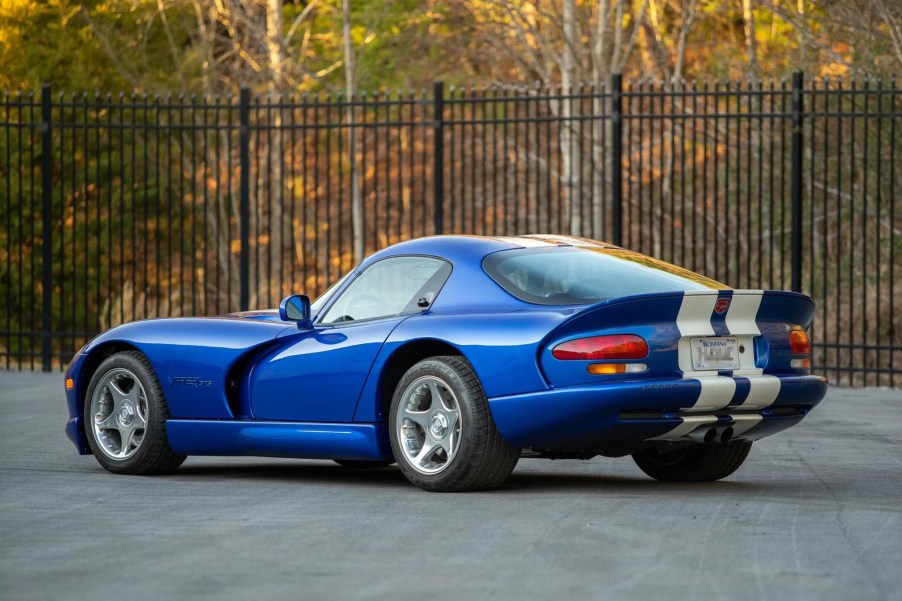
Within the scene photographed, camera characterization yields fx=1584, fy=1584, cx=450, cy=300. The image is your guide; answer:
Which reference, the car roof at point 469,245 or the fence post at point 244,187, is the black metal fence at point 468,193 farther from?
the car roof at point 469,245


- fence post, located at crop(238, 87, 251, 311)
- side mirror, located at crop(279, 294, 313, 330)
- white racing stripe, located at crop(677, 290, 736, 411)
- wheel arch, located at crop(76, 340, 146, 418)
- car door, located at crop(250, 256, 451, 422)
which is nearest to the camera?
white racing stripe, located at crop(677, 290, 736, 411)

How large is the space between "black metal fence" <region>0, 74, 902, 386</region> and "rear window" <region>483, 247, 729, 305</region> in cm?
701

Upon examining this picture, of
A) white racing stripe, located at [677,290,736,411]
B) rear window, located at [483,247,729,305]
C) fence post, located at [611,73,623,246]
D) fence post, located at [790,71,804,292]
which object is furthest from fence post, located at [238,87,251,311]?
white racing stripe, located at [677,290,736,411]

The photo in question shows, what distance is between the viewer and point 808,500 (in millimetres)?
7684

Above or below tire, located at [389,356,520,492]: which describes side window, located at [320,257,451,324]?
above

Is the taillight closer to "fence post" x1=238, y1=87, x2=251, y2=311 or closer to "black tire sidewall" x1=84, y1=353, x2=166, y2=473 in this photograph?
"black tire sidewall" x1=84, y1=353, x2=166, y2=473

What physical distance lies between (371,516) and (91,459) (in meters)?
3.49

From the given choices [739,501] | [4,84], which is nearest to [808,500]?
[739,501]

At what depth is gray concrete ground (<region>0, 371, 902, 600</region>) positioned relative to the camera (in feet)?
17.8

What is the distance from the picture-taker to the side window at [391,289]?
8.14 metres

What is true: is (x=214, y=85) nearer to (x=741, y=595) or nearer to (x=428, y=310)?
(x=428, y=310)

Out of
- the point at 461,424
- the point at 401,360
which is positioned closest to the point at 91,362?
the point at 401,360

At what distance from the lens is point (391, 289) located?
27.2 ft

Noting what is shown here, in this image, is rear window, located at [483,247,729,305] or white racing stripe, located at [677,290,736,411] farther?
rear window, located at [483,247,729,305]
